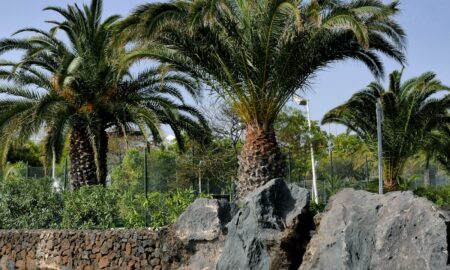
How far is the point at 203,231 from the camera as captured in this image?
10164 millimetres

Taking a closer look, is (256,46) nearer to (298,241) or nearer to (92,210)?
(92,210)

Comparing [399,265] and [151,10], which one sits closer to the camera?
[399,265]

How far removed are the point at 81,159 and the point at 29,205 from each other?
8.95 ft

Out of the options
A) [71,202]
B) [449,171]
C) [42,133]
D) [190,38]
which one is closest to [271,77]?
[190,38]

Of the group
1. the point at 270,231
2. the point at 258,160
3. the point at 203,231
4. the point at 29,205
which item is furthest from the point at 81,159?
the point at 270,231

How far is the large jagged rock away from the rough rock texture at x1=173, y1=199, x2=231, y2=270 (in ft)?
6.90

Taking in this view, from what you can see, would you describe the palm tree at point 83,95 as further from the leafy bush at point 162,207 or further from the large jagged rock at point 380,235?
the large jagged rock at point 380,235

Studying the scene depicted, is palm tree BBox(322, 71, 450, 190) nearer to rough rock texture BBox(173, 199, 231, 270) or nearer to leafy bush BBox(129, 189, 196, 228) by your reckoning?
leafy bush BBox(129, 189, 196, 228)

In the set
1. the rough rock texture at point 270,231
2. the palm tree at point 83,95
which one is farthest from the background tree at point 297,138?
the rough rock texture at point 270,231

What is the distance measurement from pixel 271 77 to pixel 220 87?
1353 mm

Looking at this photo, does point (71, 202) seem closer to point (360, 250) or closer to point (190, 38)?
point (190, 38)

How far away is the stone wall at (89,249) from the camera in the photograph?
35.9 feet

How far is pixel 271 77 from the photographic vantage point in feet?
44.9

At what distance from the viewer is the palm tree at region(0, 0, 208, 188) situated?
17.6 metres
